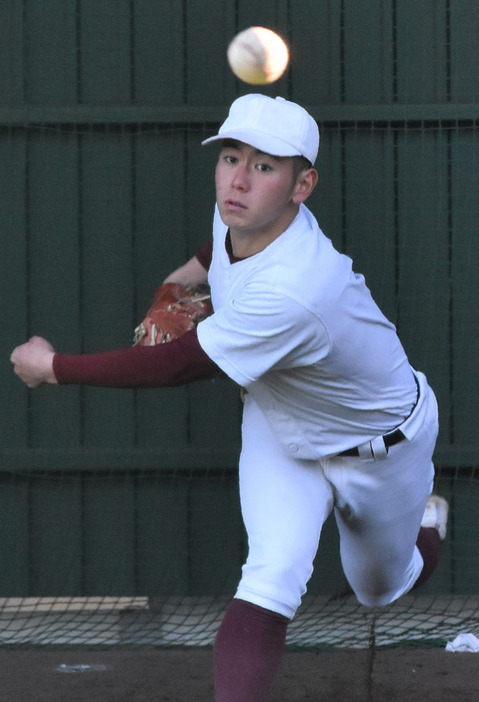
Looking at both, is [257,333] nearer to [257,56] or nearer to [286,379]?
[286,379]

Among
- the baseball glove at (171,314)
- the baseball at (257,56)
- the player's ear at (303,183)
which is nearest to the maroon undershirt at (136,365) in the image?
the baseball glove at (171,314)

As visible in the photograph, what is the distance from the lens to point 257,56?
12.5ft

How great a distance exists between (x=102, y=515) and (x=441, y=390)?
1408 millimetres

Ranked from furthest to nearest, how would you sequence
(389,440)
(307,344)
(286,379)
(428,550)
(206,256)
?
(428,550), (206,256), (389,440), (286,379), (307,344)

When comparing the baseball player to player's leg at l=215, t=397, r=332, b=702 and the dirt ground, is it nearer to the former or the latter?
player's leg at l=215, t=397, r=332, b=702

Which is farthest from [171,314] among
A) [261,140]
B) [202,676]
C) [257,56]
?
[202,676]

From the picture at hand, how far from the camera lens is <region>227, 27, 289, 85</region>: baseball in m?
3.80

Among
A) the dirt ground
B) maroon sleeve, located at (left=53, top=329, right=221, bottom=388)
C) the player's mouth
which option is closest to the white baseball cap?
the player's mouth

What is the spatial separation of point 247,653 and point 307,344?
79 cm

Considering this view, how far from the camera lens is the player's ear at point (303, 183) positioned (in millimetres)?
3186

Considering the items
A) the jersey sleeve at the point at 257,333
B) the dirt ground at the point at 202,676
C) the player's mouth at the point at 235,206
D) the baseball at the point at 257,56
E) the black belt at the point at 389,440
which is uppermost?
the baseball at the point at 257,56

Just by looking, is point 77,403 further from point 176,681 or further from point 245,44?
point 245,44

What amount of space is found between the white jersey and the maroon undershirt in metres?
0.06

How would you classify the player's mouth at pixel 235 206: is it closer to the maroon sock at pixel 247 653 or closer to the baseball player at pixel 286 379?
the baseball player at pixel 286 379
